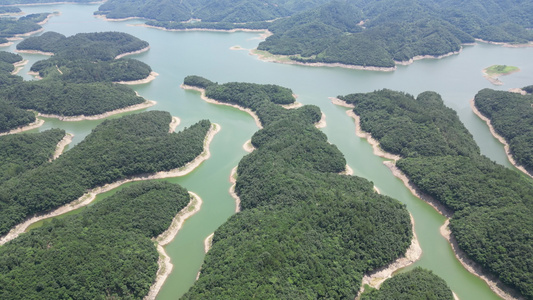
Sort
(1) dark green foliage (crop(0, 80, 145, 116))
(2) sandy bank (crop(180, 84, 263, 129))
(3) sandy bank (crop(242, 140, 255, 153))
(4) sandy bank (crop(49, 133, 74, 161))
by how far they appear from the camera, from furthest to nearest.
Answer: (2) sandy bank (crop(180, 84, 263, 129)) < (1) dark green foliage (crop(0, 80, 145, 116)) < (3) sandy bank (crop(242, 140, 255, 153)) < (4) sandy bank (crop(49, 133, 74, 161))

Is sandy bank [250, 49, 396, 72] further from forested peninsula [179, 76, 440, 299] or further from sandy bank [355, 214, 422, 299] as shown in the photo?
sandy bank [355, 214, 422, 299]

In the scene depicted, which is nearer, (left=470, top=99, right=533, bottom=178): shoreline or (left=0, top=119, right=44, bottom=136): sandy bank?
(left=470, top=99, right=533, bottom=178): shoreline

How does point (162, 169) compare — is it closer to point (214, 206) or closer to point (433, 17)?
point (214, 206)

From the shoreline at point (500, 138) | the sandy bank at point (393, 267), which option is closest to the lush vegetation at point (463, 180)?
the sandy bank at point (393, 267)

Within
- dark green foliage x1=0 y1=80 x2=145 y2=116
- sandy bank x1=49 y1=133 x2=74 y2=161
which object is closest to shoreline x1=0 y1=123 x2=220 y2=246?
sandy bank x1=49 y1=133 x2=74 y2=161

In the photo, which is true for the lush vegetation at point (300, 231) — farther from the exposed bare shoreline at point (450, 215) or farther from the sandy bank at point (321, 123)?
the sandy bank at point (321, 123)

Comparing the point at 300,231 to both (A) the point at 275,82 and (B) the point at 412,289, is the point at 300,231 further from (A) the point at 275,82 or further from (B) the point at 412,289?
(A) the point at 275,82

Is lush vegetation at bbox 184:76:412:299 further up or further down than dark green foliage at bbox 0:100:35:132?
A: further up
